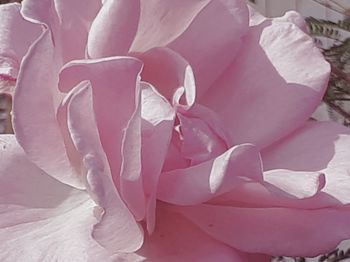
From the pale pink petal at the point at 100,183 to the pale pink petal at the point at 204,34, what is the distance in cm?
6

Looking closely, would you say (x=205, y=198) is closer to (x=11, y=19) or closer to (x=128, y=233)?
(x=128, y=233)

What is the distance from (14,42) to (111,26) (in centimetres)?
6

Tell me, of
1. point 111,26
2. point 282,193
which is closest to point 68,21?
point 111,26

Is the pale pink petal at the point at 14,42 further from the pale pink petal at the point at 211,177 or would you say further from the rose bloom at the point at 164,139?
the pale pink petal at the point at 211,177

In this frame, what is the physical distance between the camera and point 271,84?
411 millimetres

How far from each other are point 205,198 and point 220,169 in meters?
0.02

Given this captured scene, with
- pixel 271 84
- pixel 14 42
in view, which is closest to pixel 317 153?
pixel 271 84

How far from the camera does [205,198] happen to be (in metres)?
0.34

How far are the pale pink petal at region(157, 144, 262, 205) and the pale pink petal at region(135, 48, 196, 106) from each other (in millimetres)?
43

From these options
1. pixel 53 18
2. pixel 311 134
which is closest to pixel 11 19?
pixel 53 18

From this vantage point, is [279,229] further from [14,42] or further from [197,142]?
[14,42]

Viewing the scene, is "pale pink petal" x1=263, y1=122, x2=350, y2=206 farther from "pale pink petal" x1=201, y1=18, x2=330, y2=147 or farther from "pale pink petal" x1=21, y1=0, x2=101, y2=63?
"pale pink petal" x1=21, y1=0, x2=101, y2=63

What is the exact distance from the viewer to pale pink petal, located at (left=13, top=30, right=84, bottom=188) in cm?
33

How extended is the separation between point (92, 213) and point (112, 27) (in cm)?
9
